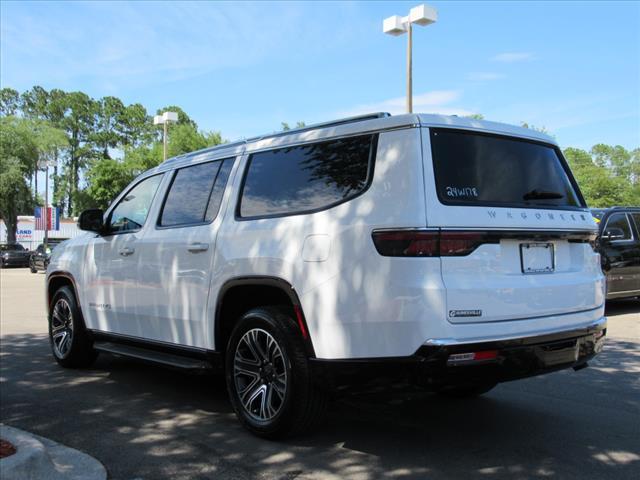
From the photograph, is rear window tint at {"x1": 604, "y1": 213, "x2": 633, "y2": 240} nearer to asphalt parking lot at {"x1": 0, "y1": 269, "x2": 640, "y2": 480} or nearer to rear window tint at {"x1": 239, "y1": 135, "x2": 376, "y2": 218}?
asphalt parking lot at {"x1": 0, "y1": 269, "x2": 640, "y2": 480}

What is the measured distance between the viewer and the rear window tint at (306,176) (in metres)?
3.88

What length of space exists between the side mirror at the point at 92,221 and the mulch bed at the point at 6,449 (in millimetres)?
2863

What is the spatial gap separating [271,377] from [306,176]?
1.40m

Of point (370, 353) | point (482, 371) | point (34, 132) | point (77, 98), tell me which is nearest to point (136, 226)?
point (370, 353)

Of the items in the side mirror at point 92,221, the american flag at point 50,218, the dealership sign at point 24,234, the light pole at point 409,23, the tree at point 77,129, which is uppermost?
the tree at point 77,129

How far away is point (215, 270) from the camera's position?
4.57 metres

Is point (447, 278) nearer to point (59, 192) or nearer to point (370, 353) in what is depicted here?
point (370, 353)

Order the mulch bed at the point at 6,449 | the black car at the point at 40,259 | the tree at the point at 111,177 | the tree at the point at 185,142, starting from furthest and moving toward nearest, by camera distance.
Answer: the tree at the point at 111,177, the tree at the point at 185,142, the black car at the point at 40,259, the mulch bed at the point at 6,449

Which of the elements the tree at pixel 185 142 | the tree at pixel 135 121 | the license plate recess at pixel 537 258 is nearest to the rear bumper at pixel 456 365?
the license plate recess at pixel 537 258

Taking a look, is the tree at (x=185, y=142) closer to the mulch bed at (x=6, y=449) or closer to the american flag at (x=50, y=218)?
the american flag at (x=50, y=218)

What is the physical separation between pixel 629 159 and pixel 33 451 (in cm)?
9216

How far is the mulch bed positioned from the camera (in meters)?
3.36

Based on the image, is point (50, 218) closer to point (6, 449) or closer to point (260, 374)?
Answer: point (260, 374)

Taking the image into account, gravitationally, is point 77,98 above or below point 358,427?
above
